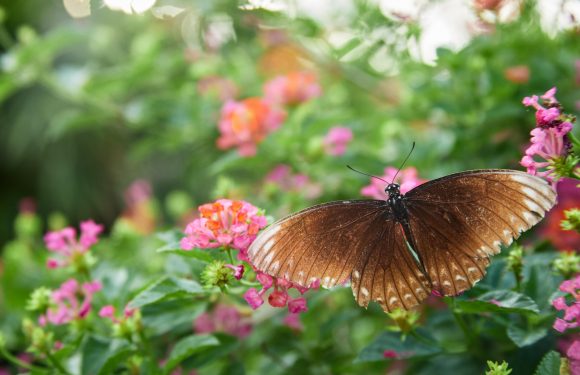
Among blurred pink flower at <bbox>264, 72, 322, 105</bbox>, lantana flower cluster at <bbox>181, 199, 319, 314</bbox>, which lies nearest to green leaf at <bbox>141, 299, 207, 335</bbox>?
lantana flower cluster at <bbox>181, 199, 319, 314</bbox>

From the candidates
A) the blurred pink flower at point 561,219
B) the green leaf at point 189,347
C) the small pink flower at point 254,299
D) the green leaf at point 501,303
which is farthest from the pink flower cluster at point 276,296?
the blurred pink flower at point 561,219

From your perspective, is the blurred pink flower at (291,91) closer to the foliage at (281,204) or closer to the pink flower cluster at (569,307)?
the foliage at (281,204)

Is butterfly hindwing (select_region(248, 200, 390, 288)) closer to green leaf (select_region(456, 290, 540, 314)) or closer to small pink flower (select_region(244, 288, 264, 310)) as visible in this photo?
small pink flower (select_region(244, 288, 264, 310))

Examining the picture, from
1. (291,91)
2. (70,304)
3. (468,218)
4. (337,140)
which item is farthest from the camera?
(291,91)

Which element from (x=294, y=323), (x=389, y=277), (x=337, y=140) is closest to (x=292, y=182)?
(x=337, y=140)

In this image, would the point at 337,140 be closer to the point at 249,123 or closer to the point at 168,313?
the point at 249,123
